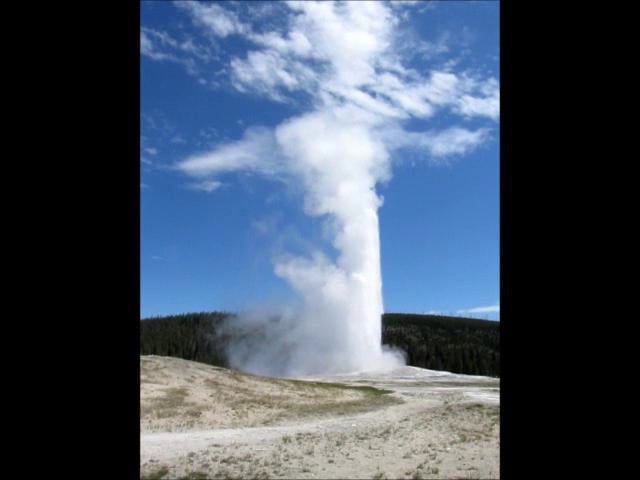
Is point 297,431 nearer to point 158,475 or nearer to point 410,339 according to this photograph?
point 158,475

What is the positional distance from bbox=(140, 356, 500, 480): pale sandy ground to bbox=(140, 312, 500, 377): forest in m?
44.0

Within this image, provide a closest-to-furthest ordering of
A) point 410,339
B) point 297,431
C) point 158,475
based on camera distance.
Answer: point 158,475, point 297,431, point 410,339

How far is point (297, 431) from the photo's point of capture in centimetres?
2397

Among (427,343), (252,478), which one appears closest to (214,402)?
(252,478)

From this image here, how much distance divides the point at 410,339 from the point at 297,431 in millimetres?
86728

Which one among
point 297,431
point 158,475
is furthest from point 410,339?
point 158,475

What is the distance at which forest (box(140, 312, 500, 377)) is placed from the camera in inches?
3521

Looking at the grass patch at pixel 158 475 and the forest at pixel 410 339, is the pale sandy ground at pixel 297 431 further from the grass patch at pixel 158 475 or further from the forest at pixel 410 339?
the forest at pixel 410 339

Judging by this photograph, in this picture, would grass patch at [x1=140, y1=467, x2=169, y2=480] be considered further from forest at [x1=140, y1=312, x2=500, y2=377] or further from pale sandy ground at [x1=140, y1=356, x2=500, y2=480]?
forest at [x1=140, y1=312, x2=500, y2=377]

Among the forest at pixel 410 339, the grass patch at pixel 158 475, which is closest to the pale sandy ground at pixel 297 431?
the grass patch at pixel 158 475

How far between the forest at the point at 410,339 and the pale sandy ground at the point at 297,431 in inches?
1733
